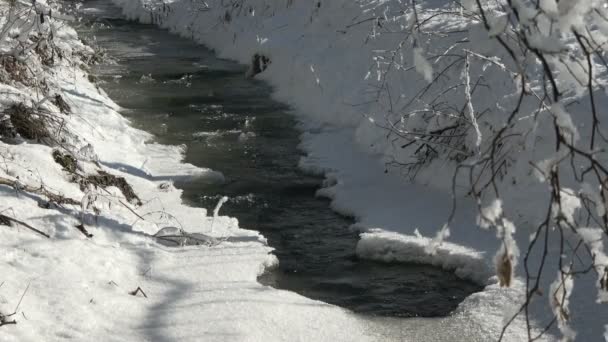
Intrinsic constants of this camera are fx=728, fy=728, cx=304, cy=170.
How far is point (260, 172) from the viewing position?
7.52 meters

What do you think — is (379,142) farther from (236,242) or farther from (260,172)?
(236,242)

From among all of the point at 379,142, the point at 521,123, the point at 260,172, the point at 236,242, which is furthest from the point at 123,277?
the point at 379,142

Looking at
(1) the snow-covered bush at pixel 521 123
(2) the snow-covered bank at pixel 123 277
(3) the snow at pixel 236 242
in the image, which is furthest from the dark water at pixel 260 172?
(1) the snow-covered bush at pixel 521 123

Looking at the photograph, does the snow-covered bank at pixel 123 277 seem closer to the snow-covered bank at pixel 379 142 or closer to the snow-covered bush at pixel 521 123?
the snow-covered bank at pixel 379 142

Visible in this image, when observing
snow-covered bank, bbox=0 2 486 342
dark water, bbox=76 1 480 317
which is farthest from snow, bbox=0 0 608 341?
dark water, bbox=76 1 480 317

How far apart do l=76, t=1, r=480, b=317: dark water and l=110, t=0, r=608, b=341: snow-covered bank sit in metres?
0.21

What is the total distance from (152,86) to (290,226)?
5.74m

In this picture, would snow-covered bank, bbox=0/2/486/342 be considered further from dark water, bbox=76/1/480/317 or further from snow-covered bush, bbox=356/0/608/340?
snow-covered bush, bbox=356/0/608/340

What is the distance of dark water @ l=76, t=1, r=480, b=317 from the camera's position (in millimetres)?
5059

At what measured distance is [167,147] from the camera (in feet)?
26.8

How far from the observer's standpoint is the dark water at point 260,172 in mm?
5059

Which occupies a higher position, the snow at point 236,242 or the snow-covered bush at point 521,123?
the snow-covered bush at point 521,123

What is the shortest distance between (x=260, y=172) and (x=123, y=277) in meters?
3.32

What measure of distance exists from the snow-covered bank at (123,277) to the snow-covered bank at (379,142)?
76 centimetres
